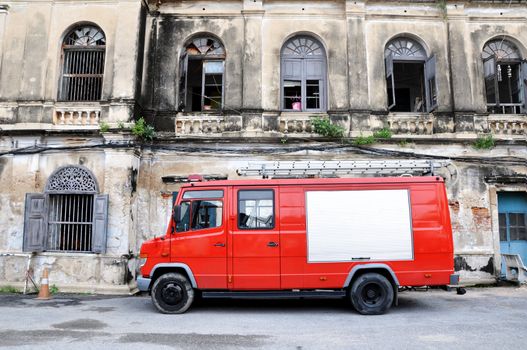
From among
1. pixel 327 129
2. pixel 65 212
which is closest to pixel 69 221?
pixel 65 212

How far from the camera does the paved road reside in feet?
19.5

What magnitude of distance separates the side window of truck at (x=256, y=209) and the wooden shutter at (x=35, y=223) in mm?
5877

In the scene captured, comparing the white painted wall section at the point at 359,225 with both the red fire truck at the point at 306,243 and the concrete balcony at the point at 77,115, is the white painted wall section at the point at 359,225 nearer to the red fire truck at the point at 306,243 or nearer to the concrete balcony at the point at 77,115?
the red fire truck at the point at 306,243

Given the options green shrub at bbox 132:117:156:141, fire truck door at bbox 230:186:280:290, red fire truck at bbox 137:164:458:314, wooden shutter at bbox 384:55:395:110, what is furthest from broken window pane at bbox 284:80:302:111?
fire truck door at bbox 230:186:280:290

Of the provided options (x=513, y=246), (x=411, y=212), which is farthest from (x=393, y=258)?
(x=513, y=246)

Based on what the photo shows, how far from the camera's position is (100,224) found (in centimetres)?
1020

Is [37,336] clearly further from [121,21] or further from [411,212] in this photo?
[121,21]

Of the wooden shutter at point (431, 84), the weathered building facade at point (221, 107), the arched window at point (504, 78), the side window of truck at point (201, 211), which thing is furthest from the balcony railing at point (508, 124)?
the side window of truck at point (201, 211)

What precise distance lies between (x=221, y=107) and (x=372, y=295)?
6.82m

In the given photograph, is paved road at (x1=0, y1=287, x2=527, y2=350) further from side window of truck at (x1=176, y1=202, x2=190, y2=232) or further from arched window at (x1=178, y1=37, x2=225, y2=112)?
arched window at (x1=178, y1=37, x2=225, y2=112)

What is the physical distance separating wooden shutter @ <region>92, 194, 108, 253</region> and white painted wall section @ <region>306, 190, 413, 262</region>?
543cm

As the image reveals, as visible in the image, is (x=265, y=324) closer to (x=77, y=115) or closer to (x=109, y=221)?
(x=109, y=221)

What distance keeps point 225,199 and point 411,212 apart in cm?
363

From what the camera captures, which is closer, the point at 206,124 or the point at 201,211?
the point at 201,211
